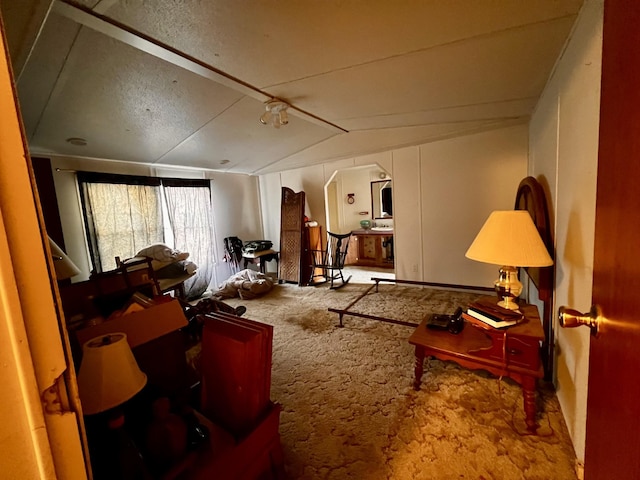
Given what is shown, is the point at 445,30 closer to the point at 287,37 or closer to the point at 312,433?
the point at 287,37

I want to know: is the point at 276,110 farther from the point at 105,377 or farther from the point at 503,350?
the point at 503,350

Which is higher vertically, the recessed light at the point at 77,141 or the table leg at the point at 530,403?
the recessed light at the point at 77,141

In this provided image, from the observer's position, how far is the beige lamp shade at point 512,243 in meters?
1.48

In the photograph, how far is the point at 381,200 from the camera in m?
6.18

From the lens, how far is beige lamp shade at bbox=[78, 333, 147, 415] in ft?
2.52

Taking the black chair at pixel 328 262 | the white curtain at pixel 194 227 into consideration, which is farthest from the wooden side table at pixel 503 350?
the white curtain at pixel 194 227

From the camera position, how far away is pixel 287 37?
1.56 meters

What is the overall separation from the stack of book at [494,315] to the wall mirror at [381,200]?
14.4ft

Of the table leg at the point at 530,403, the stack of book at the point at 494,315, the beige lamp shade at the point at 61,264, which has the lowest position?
the table leg at the point at 530,403

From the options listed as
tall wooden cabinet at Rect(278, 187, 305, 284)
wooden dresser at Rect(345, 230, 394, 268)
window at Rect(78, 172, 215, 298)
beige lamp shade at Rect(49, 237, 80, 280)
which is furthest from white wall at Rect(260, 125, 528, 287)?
beige lamp shade at Rect(49, 237, 80, 280)

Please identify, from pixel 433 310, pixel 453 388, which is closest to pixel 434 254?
pixel 433 310

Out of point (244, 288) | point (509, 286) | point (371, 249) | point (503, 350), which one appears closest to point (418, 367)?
point (503, 350)

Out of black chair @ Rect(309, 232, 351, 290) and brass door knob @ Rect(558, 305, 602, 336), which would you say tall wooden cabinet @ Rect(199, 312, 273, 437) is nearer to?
brass door knob @ Rect(558, 305, 602, 336)

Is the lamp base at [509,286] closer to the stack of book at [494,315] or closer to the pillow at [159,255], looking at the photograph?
the stack of book at [494,315]
